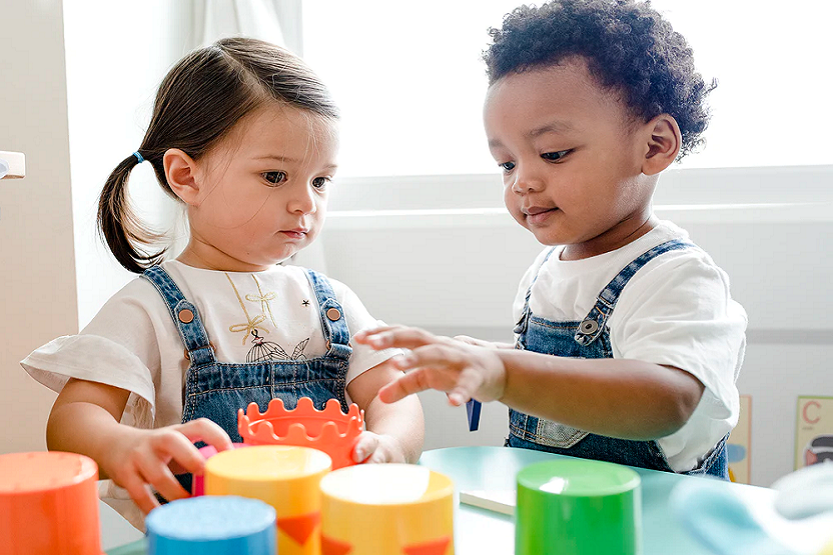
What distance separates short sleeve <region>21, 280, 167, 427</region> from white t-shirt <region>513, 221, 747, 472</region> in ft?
1.49

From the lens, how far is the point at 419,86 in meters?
1.45

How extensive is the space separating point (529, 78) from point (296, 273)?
1.15 ft

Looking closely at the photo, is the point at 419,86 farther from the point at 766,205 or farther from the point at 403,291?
the point at 766,205

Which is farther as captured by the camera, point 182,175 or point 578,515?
point 182,175

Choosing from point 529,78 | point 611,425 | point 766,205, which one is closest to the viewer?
point 611,425

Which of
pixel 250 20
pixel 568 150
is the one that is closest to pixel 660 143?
pixel 568 150

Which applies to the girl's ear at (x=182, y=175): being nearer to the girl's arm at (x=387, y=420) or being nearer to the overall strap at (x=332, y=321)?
the overall strap at (x=332, y=321)

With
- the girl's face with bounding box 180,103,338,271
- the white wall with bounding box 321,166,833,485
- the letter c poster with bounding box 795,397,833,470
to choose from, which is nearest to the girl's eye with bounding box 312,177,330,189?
the girl's face with bounding box 180,103,338,271

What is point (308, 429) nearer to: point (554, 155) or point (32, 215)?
point (554, 155)

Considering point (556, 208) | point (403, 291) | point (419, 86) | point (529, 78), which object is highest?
point (419, 86)

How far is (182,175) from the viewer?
89 cm

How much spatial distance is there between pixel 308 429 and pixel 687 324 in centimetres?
35

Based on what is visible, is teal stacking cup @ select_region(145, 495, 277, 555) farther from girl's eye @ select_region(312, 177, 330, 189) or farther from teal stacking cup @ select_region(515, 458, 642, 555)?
girl's eye @ select_region(312, 177, 330, 189)

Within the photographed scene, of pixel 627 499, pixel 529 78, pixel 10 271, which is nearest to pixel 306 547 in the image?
pixel 627 499
